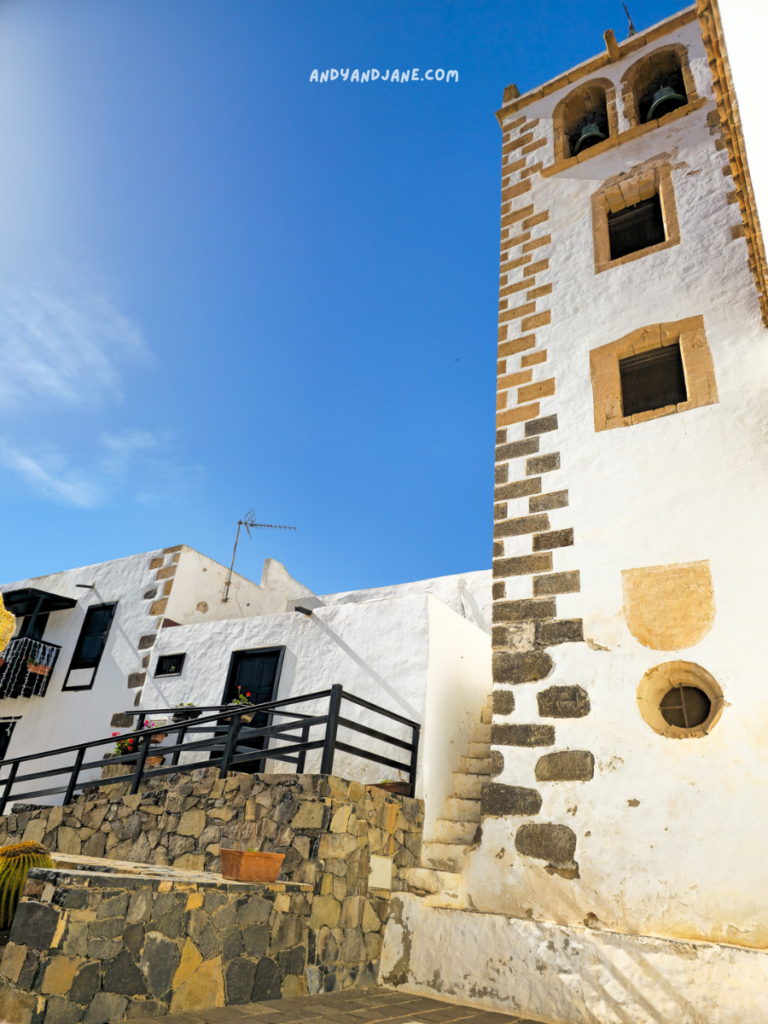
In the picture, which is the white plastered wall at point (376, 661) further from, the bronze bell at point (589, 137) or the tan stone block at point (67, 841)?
the bronze bell at point (589, 137)

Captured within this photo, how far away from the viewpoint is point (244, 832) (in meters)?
4.98

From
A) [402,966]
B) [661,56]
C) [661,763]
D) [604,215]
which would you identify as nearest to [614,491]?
[661,763]

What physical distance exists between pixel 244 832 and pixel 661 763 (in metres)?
3.00

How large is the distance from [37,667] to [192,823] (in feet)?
22.5

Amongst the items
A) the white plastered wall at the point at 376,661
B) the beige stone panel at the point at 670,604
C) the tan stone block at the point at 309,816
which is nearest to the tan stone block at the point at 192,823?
the tan stone block at the point at 309,816

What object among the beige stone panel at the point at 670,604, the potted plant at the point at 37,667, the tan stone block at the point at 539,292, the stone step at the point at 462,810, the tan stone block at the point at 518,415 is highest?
the tan stone block at the point at 539,292

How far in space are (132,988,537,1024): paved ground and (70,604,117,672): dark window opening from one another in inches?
297

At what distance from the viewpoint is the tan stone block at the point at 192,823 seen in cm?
531

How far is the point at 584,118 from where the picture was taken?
7812 mm

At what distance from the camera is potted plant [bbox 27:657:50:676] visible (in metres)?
10.8

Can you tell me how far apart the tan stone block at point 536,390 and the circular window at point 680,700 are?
2.63 meters

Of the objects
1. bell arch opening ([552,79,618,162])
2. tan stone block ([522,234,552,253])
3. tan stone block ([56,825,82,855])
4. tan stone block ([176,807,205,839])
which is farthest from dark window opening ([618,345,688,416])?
tan stone block ([56,825,82,855])

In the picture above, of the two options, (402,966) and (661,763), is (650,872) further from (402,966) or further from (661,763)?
(402,966)

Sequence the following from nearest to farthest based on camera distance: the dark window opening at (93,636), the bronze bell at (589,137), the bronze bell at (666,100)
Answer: the bronze bell at (666,100) → the bronze bell at (589,137) → the dark window opening at (93,636)
